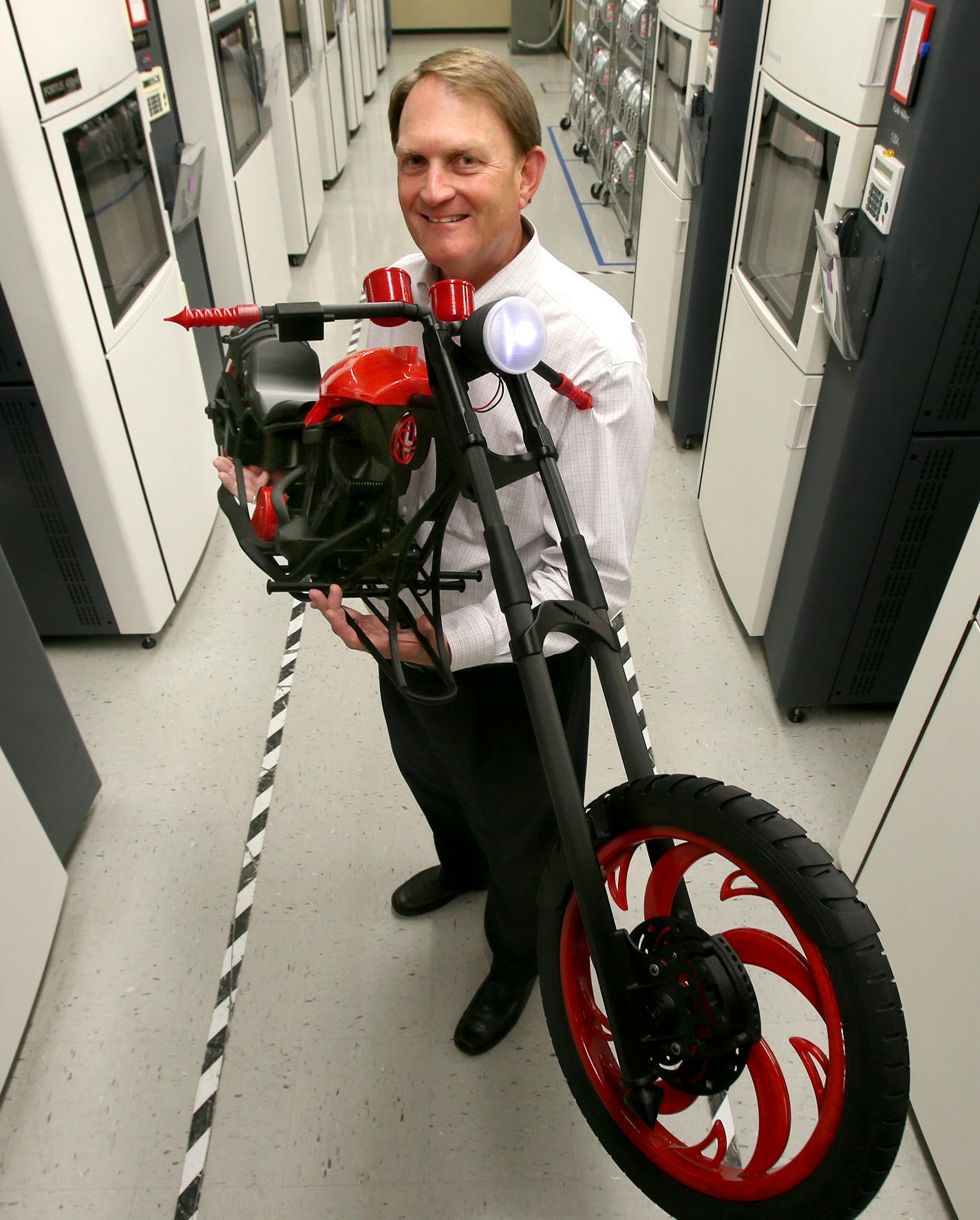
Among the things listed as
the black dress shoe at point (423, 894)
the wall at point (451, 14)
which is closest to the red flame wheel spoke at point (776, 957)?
the black dress shoe at point (423, 894)

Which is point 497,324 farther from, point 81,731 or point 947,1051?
point 81,731

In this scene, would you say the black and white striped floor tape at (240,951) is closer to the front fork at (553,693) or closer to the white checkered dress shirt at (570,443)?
the white checkered dress shirt at (570,443)

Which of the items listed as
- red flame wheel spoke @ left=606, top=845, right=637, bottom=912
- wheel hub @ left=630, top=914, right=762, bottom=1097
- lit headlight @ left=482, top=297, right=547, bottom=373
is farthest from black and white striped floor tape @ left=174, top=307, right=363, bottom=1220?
wheel hub @ left=630, top=914, right=762, bottom=1097

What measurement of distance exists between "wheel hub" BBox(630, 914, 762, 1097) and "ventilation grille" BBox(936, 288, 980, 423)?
1.67 metres

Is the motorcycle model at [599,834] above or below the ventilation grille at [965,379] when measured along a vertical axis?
above

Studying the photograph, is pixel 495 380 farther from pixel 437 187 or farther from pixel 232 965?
pixel 232 965

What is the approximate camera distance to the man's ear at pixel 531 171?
1122 millimetres

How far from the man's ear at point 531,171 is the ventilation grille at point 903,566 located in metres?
1.36

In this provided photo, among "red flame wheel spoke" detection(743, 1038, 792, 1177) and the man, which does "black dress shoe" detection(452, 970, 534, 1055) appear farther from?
"red flame wheel spoke" detection(743, 1038, 792, 1177)

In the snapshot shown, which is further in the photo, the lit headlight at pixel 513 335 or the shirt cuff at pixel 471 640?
the shirt cuff at pixel 471 640

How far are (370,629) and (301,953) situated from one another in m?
1.21

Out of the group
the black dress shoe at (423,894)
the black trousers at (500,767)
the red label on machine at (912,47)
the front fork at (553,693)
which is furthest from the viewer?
the black dress shoe at (423,894)

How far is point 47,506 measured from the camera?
99.3 inches

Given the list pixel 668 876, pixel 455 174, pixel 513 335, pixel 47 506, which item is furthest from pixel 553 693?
pixel 47 506
